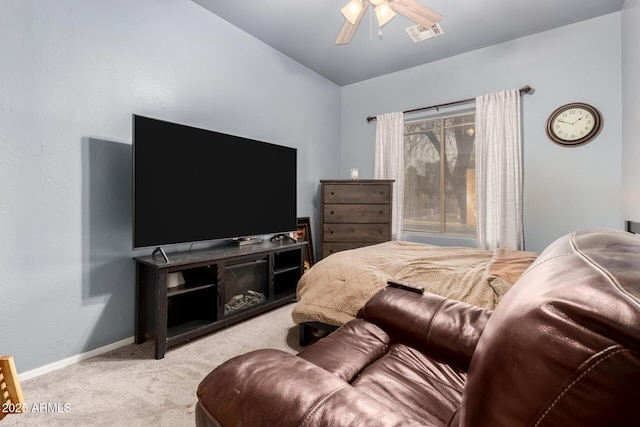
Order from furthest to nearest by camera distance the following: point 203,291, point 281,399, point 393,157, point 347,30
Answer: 1. point 393,157
2. point 203,291
3. point 347,30
4. point 281,399

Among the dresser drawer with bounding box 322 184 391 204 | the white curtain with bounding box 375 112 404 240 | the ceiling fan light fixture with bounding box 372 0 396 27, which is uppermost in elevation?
the ceiling fan light fixture with bounding box 372 0 396 27

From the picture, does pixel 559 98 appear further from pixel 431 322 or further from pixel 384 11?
pixel 431 322

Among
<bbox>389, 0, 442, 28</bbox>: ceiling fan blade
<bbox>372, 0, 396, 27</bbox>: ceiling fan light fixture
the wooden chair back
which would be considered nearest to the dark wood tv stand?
the wooden chair back

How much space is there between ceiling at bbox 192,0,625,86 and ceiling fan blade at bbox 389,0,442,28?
0.81 meters

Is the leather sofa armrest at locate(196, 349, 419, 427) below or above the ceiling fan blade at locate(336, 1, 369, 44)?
below

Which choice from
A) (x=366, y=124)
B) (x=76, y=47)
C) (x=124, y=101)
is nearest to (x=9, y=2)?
(x=76, y=47)

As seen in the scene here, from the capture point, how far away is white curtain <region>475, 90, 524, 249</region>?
129 inches

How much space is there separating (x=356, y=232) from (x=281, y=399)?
122 inches

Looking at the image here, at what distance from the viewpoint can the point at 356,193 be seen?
12.4 feet

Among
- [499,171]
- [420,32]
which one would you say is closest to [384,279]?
[499,171]

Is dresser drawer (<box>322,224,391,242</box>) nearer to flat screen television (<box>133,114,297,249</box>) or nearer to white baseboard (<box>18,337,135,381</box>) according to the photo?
flat screen television (<box>133,114,297,249</box>)

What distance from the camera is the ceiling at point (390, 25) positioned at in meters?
2.76

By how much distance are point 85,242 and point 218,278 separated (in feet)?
3.12

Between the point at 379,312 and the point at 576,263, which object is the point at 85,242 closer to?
the point at 379,312
